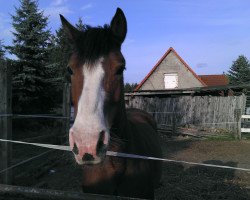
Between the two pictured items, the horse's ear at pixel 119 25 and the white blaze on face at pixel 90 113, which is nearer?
the white blaze on face at pixel 90 113

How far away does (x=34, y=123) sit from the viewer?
40.6ft

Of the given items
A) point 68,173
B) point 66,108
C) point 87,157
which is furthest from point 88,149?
point 66,108

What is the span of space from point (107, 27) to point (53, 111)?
1169 centimetres

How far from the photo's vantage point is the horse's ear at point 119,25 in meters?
2.78

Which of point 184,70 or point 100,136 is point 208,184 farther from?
point 184,70

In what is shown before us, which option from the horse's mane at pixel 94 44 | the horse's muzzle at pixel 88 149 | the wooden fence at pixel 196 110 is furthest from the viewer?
the wooden fence at pixel 196 110

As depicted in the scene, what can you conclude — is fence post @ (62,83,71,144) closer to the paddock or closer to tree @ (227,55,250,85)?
the paddock

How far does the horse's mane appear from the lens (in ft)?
8.28

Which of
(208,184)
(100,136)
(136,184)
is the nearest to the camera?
(100,136)

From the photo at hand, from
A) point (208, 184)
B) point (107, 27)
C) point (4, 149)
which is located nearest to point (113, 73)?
point (107, 27)

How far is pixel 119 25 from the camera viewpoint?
282cm

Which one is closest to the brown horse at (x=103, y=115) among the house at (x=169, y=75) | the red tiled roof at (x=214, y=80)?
the house at (x=169, y=75)

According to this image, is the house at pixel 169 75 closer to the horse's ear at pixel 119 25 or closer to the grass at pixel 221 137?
the grass at pixel 221 137

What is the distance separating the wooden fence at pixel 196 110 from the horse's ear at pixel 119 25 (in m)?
15.0
